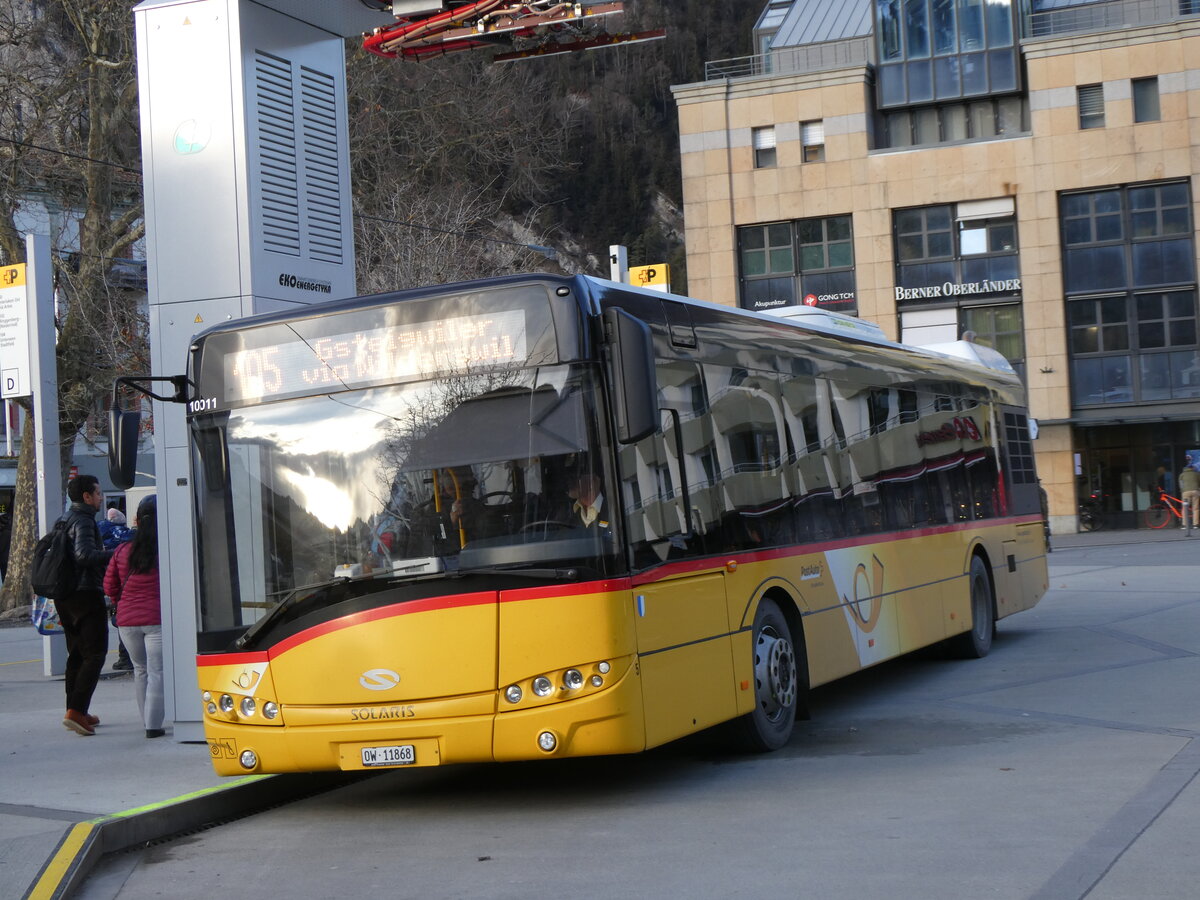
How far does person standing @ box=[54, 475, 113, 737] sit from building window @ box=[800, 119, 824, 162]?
3585 centimetres

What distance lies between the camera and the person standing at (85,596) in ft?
34.5

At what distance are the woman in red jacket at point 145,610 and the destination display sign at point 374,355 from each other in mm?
2808

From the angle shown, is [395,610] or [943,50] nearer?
[395,610]

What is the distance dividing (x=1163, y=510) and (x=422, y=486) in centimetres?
3718

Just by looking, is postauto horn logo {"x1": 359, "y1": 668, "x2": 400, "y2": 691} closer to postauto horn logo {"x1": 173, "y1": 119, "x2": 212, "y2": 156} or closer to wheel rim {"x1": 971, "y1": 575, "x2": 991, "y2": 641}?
postauto horn logo {"x1": 173, "y1": 119, "x2": 212, "y2": 156}

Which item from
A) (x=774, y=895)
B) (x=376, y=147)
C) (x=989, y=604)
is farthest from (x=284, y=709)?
(x=376, y=147)

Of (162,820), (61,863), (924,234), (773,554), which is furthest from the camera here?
(924,234)

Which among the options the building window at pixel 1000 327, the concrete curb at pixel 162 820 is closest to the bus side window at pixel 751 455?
the concrete curb at pixel 162 820

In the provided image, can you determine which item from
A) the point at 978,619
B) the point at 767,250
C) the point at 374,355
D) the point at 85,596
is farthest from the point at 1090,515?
the point at 374,355

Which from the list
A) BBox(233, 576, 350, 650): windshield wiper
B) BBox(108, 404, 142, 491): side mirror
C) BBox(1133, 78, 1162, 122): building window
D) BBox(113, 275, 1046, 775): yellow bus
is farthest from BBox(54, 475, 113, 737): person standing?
BBox(1133, 78, 1162, 122): building window

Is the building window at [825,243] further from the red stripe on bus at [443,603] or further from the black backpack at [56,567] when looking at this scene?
the red stripe on bus at [443,603]

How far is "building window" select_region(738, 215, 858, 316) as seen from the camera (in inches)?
1734

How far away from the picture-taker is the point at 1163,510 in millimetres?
41000

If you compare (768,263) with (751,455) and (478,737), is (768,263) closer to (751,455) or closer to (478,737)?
(751,455)
